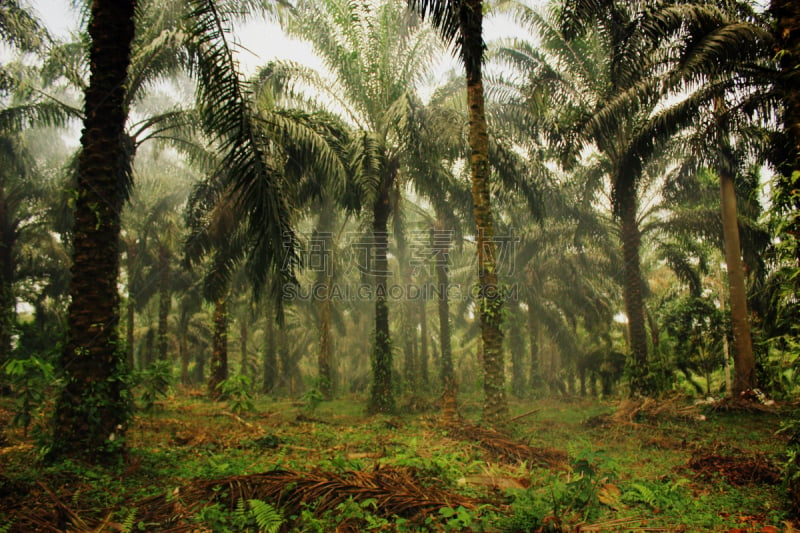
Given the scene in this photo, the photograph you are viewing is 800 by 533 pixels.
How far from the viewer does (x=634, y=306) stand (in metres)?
13.2

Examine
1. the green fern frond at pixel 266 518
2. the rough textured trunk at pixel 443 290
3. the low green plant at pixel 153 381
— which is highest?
the rough textured trunk at pixel 443 290

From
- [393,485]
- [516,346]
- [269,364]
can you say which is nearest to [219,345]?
[269,364]

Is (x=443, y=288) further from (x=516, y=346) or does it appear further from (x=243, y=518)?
(x=243, y=518)

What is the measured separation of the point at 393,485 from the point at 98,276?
4.09 metres

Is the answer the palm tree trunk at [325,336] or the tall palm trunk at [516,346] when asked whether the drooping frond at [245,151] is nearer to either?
the palm tree trunk at [325,336]

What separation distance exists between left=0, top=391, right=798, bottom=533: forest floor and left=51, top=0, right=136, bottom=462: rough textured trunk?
16.1 inches

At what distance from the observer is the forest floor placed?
352 cm

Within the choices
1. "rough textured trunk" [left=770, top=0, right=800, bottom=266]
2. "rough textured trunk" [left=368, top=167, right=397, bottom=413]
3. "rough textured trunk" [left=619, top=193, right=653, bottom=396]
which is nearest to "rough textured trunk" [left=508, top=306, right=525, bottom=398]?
"rough textured trunk" [left=619, top=193, right=653, bottom=396]

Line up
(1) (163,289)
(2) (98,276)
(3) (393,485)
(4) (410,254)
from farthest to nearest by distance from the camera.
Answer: (4) (410,254)
(1) (163,289)
(2) (98,276)
(3) (393,485)

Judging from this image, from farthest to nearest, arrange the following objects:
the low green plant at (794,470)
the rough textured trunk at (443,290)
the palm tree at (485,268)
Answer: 1. the rough textured trunk at (443,290)
2. the palm tree at (485,268)
3. the low green plant at (794,470)

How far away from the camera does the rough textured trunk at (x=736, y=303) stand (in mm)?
11141

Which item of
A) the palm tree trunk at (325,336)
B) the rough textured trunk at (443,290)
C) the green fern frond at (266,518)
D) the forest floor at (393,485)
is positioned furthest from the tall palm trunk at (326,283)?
the green fern frond at (266,518)

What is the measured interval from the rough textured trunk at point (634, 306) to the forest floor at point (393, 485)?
4015mm

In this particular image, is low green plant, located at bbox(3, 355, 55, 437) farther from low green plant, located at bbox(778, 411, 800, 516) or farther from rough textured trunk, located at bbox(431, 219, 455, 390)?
rough textured trunk, located at bbox(431, 219, 455, 390)
